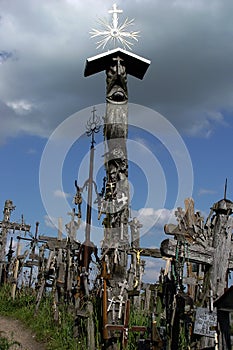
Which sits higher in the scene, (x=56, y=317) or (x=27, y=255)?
(x=27, y=255)

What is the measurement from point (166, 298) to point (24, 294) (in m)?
9.76

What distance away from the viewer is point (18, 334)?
1171cm

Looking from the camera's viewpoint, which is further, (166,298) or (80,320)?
(80,320)

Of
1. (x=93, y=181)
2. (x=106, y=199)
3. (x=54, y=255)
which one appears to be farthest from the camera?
(x=54, y=255)

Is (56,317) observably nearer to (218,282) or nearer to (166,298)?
(166,298)

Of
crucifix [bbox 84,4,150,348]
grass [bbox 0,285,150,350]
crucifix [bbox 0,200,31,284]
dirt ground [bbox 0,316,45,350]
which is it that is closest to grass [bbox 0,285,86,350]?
grass [bbox 0,285,150,350]

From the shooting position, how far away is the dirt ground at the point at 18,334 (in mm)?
10475

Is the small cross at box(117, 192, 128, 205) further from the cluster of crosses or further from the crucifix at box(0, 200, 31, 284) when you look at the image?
the crucifix at box(0, 200, 31, 284)

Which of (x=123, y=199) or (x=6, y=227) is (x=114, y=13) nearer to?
(x=123, y=199)

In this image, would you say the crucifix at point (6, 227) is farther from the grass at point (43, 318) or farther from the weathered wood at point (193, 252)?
the weathered wood at point (193, 252)

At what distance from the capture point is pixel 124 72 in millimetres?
10172

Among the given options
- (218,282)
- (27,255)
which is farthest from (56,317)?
(27,255)

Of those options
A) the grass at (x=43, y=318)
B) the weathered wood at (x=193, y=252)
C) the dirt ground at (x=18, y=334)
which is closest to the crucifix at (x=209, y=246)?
the weathered wood at (x=193, y=252)

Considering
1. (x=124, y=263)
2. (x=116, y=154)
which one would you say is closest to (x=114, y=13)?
(x=116, y=154)
